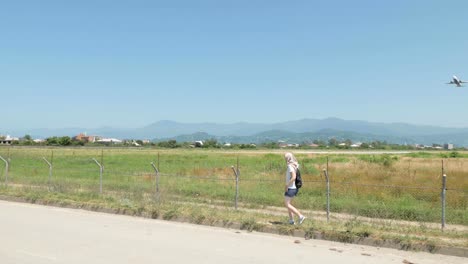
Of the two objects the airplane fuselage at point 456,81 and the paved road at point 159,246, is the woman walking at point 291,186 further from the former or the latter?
the airplane fuselage at point 456,81

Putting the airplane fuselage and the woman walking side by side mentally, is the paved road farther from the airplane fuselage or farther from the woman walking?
the airplane fuselage

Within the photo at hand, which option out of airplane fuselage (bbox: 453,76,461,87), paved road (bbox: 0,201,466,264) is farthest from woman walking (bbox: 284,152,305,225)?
airplane fuselage (bbox: 453,76,461,87)

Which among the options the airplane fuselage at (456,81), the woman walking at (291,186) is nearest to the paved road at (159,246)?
the woman walking at (291,186)

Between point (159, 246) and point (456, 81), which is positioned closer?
point (159, 246)

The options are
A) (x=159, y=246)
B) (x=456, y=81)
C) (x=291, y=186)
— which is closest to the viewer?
(x=159, y=246)

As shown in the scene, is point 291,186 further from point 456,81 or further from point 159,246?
point 456,81

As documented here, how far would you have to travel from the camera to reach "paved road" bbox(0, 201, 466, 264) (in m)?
7.57

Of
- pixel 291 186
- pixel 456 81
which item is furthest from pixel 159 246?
pixel 456 81

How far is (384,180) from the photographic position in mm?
20453

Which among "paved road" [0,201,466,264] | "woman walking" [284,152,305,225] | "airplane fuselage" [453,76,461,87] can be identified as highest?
"airplane fuselage" [453,76,461,87]

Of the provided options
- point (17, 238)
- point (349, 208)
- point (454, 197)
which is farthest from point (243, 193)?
point (17, 238)

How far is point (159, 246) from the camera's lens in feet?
27.9

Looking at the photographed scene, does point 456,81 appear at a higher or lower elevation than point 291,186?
higher

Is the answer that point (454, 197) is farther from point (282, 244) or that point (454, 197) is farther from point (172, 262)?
point (172, 262)
